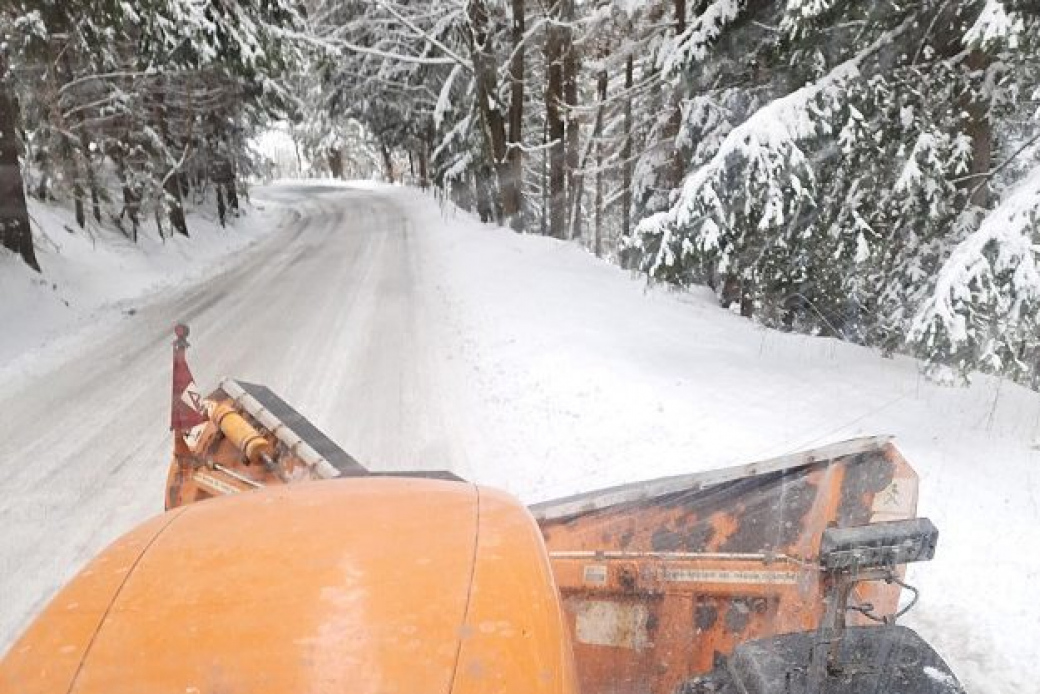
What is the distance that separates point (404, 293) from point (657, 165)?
6.93 m

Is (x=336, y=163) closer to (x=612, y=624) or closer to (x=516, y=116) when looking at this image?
(x=516, y=116)

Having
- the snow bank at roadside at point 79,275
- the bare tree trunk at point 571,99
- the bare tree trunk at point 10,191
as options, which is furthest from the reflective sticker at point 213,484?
the bare tree trunk at point 571,99

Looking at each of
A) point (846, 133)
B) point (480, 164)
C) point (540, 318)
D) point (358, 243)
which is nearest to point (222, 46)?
point (540, 318)

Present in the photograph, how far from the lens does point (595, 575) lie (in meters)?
3.24

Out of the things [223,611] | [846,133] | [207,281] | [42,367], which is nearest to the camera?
[223,611]

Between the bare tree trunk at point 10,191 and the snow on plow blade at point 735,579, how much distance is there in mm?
13913

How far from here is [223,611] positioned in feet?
5.42

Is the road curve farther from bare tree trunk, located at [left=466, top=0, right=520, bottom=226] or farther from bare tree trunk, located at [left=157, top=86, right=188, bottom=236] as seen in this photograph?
bare tree trunk, located at [left=466, top=0, right=520, bottom=226]

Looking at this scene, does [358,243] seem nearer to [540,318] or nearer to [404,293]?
[404,293]

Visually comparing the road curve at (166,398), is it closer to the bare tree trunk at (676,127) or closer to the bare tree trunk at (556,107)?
the bare tree trunk at (676,127)

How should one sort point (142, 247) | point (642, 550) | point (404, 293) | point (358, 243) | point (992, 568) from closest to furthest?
point (642, 550) < point (992, 568) < point (404, 293) < point (142, 247) < point (358, 243)

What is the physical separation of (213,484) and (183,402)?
2.57 ft

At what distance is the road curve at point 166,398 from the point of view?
5.32 metres

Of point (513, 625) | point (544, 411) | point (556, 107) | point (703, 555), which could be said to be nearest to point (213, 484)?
point (703, 555)
